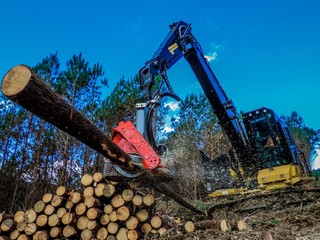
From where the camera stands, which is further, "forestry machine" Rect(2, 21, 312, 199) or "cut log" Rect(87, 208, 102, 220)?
"cut log" Rect(87, 208, 102, 220)

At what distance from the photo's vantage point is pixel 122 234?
4.35m

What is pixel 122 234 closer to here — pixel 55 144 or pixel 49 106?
pixel 49 106

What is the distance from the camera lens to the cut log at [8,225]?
4578 mm

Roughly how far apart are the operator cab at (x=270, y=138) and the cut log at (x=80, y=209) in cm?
424

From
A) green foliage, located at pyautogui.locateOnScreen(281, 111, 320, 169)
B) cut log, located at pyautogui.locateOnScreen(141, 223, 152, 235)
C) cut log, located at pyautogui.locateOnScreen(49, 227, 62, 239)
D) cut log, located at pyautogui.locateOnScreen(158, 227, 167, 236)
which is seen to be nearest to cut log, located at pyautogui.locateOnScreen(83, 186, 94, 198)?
cut log, located at pyautogui.locateOnScreen(49, 227, 62, 239)

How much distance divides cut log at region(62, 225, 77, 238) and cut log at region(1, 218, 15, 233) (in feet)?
2.85

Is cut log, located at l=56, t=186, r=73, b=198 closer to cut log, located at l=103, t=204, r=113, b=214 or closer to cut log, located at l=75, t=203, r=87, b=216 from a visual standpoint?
cut log, located at l=75, t=203, r=87, b=216

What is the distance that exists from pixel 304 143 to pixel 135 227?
35.9m

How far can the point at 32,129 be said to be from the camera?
48.2ft

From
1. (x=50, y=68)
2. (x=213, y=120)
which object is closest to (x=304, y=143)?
(x=213, y=120)

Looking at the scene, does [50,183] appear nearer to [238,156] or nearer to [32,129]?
[32,129]

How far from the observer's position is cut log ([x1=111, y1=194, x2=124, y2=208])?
450 centimetres

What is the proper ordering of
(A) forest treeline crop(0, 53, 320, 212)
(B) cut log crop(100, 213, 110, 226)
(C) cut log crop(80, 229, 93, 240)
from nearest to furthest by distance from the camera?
(C) cut log crop(80, 229, 93, 240), (B) cut log crop(100, 213, 110, 226), (A) forest treeline crop(0, 53, 320, 212)

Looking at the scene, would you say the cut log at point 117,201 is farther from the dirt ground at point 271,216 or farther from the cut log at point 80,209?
the dirt ground at point 271,216
